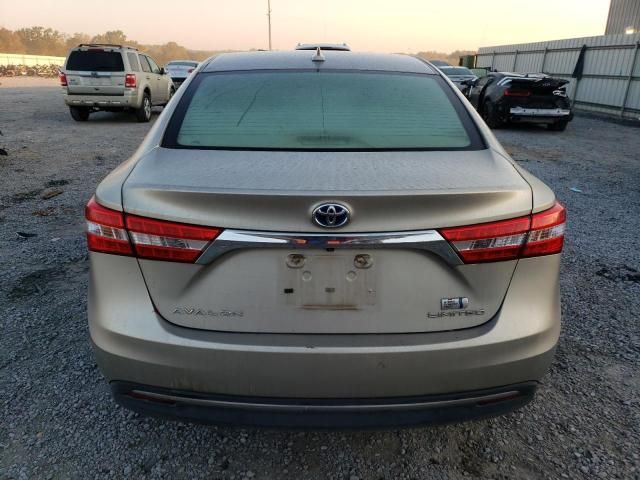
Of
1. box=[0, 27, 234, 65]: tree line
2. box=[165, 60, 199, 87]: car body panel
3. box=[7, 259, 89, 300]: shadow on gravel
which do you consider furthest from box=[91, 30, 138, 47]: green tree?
box=[7, 259, 89, 300]: shadow on gravel

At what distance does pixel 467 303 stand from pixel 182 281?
0.96 metres

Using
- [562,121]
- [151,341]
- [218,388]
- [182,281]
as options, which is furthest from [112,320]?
[562,121]

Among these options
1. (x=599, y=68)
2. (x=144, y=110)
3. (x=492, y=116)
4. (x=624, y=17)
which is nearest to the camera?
(x=492, y=116)

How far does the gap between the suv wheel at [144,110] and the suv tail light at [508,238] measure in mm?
13944

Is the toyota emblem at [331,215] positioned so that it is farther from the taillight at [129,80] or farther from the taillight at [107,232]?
the taillight at [129,80]

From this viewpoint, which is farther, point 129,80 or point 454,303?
point 129,80

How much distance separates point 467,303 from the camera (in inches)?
66.7

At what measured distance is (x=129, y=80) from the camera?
1311 centimetres

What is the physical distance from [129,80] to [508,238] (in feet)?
44.1

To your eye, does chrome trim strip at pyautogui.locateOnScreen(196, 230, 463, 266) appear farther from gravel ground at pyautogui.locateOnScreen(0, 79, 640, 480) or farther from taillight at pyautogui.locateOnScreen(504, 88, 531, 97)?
taillight at pyautogui.locateOnScreen(504, 88, 531, 97)

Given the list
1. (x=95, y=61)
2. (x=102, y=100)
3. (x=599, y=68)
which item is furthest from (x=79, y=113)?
(x=599, y=68)

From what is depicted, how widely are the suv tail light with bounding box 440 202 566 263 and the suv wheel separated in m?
13.9

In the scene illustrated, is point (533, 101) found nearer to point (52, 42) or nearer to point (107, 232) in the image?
point (107, 232)

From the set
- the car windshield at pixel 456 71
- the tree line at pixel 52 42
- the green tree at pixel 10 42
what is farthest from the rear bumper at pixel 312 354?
the green tree at pixel 10 42
